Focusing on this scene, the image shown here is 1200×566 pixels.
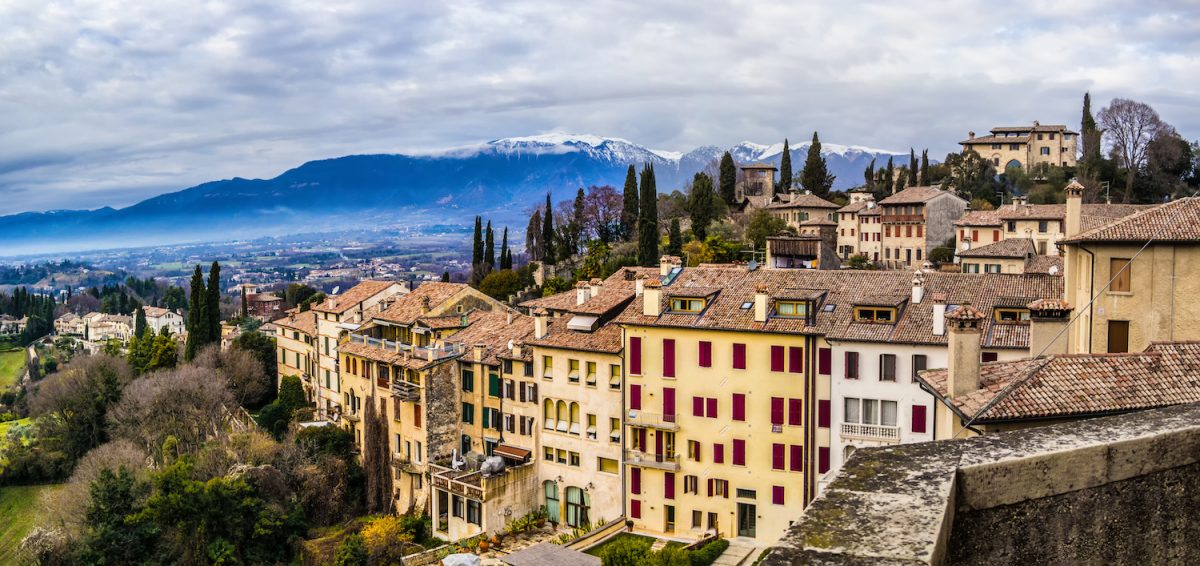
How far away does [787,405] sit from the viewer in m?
39.8

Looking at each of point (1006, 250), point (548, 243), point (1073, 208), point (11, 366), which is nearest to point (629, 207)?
point (548, 243)

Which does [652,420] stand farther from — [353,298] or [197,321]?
[197,321]

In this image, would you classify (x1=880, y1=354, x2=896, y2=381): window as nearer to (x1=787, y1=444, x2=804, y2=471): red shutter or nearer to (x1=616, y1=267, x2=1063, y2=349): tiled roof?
(x1=616, y1=267, x2=1063, y2=349): tiled roof

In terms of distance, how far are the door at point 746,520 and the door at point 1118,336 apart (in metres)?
20.0

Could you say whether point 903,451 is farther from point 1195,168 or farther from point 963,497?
point 1195,168

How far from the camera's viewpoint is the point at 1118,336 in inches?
937

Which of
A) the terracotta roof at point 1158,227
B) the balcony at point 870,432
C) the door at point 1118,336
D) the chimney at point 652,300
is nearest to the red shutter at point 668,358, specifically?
the chimney at point 652,300

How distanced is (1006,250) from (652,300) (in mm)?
33090

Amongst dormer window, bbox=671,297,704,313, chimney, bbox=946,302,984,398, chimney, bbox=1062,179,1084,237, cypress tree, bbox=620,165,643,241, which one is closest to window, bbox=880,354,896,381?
dormer window, bbox=671,297,704,313

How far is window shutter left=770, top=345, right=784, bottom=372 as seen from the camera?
39.8 meters

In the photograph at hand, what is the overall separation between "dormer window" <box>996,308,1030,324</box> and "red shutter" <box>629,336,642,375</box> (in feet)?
50.2

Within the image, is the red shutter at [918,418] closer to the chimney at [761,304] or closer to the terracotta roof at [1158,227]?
the chimney at [761,304]

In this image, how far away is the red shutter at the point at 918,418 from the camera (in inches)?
1439

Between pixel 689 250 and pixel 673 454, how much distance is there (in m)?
38.1
